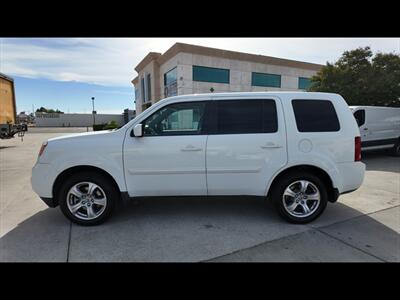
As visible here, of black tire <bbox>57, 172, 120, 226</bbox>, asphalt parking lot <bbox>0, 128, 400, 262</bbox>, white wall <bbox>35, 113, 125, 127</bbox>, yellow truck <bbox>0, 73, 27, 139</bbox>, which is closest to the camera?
asphalt parking lot <bbox>0, 128, 400, 262</bbox>

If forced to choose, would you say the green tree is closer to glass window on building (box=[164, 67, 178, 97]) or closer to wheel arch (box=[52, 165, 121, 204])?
wheel arch (box=[52, 165, 121, 204])

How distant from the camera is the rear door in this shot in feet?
11.7

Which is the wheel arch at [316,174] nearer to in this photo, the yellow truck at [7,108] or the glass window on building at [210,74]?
the yellow truck at [7,108]

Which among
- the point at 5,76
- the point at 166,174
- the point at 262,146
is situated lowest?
the point at 166,174

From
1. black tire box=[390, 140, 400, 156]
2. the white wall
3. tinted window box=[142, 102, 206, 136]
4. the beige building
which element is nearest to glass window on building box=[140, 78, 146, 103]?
the beige building

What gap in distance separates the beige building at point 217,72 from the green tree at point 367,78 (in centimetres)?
1279

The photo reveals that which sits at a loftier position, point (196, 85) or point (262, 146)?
point (196, 85)

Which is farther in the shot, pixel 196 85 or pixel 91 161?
pixel 196 85

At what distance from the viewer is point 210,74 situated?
24.0m

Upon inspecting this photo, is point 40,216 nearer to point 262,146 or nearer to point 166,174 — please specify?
point 166,174

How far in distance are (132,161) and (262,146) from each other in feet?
6.17
